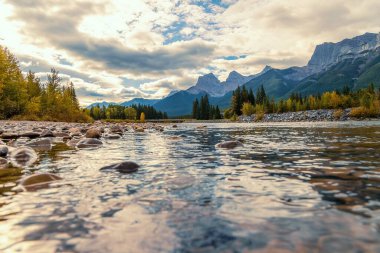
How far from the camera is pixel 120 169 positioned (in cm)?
707

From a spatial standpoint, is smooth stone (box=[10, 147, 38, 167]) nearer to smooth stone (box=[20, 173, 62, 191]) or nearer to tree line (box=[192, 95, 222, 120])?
smooth stone (box=[20, 173, 62, 191])

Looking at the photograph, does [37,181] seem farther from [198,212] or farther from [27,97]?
[27,97]

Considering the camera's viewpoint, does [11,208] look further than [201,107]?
No

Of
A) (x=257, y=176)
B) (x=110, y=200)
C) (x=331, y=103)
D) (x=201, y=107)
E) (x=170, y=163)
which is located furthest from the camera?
(x=201, y=107)

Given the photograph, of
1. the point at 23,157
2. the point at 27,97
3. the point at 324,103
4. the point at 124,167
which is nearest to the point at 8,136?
the point at 23,157

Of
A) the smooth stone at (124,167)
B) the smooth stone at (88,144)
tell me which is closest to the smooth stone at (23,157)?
the smooth stone at (124,167)

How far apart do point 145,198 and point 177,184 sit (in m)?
1.05

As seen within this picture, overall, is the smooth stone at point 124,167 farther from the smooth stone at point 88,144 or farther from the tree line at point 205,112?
the tree line at point 205,112

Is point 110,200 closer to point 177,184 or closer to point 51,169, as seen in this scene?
point 177,184

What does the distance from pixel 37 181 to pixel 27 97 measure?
49679 mm

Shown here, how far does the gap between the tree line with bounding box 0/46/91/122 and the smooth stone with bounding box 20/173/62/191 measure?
40.9 m

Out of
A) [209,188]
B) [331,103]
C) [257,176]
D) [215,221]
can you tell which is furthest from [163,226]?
[331,103]

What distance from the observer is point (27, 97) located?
48.7 meters

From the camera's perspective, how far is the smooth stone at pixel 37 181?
5.27 m
